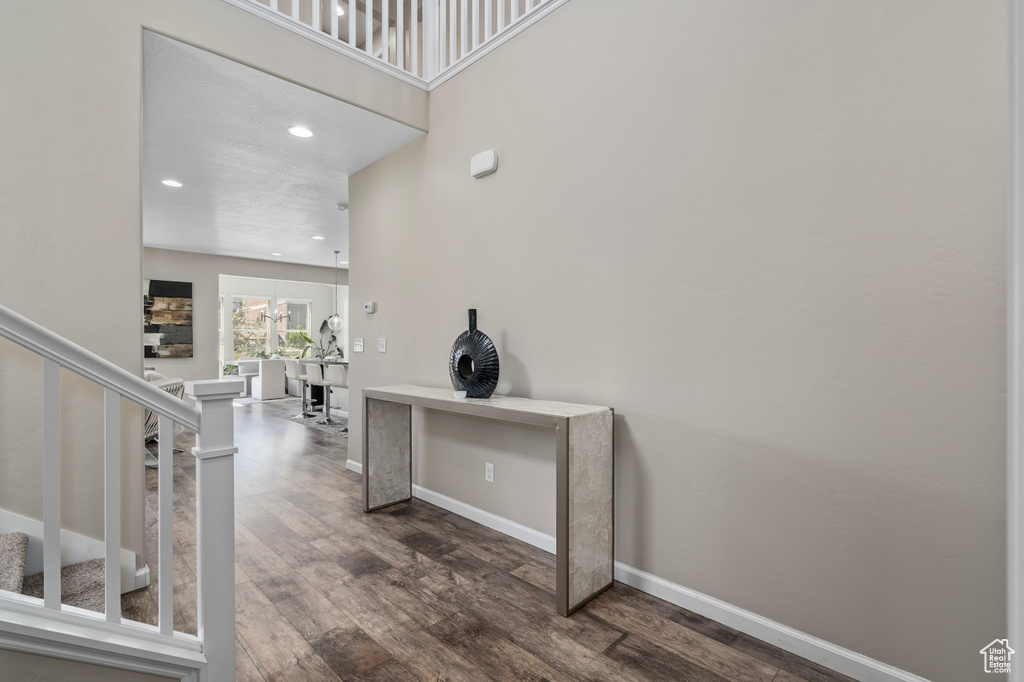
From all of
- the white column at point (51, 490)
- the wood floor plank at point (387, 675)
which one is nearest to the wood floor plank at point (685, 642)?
the wood floor plank at point (387, 675)

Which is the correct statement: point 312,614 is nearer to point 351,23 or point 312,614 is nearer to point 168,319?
point 351,23

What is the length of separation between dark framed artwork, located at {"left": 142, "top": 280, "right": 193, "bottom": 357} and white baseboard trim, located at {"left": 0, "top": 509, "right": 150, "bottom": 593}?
6.51m

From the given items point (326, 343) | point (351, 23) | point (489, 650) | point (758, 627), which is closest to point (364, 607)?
point (489, 650)

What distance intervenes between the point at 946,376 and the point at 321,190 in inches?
185

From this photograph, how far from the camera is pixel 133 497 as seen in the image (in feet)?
7.34

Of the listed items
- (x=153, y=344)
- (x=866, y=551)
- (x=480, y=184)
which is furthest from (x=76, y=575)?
(x=153, y=344)

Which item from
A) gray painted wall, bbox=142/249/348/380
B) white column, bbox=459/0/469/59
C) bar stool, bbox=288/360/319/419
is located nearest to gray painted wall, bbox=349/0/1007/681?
white column, bbox=459/0/469/59

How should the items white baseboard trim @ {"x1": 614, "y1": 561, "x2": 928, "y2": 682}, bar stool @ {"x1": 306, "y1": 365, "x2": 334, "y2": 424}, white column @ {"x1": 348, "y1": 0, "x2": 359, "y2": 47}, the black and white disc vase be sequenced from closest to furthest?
white baseboard trim @ {"x1": 614, "y1": 561, "x2": 928, "y2": 682}, the black and white disc vase, white column @ {"x1": 348, "y1": 0, "x2": 359, "y2": 47}, bar stool @ {"x1": 306, "y1": 365, "x2": 334, "y2": 424}

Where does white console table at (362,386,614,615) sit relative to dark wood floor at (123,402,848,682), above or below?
above

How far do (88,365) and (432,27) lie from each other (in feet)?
9.88

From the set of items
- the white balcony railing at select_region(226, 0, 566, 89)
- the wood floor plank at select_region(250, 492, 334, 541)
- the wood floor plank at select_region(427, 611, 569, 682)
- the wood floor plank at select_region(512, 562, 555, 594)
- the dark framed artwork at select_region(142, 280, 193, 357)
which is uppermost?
the white balcony railing at select_region(226, 0, 566, 89)

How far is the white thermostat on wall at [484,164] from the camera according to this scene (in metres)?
2.90

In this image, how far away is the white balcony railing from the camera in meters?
2.75

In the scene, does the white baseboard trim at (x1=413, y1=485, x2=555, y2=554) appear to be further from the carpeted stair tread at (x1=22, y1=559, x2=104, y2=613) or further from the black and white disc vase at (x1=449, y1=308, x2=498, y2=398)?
the carpeted stair tread at (x1=22, y1=559, x2=104, y2=613)
